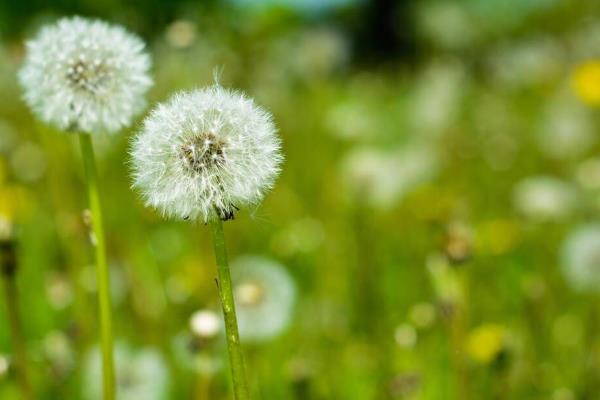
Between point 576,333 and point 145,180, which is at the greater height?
A: point 145,180

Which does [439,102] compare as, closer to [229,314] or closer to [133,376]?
[133,376]

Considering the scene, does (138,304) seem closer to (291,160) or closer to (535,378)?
(535,378)

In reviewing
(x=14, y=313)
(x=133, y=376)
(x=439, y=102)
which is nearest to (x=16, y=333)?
(x=14, y=313)

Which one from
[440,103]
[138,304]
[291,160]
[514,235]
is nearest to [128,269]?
[138,304]

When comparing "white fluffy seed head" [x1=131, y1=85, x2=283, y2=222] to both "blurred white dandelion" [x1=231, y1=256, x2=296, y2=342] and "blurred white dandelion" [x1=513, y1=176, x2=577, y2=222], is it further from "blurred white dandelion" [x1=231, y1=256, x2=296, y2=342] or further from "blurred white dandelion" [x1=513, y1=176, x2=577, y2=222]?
"blurred white dandelion" [x1=513, y1=176, x2=577, y2=222]

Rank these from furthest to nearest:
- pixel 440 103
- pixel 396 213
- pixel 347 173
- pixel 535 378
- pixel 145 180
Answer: pixel 440 103 < pixel 396 213 < pixel 347 173 < pixel 535 378 < pixel 145 180

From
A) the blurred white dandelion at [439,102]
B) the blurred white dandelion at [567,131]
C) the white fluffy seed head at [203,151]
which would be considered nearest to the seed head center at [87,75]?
the white fluffy seed head at [203,151]
